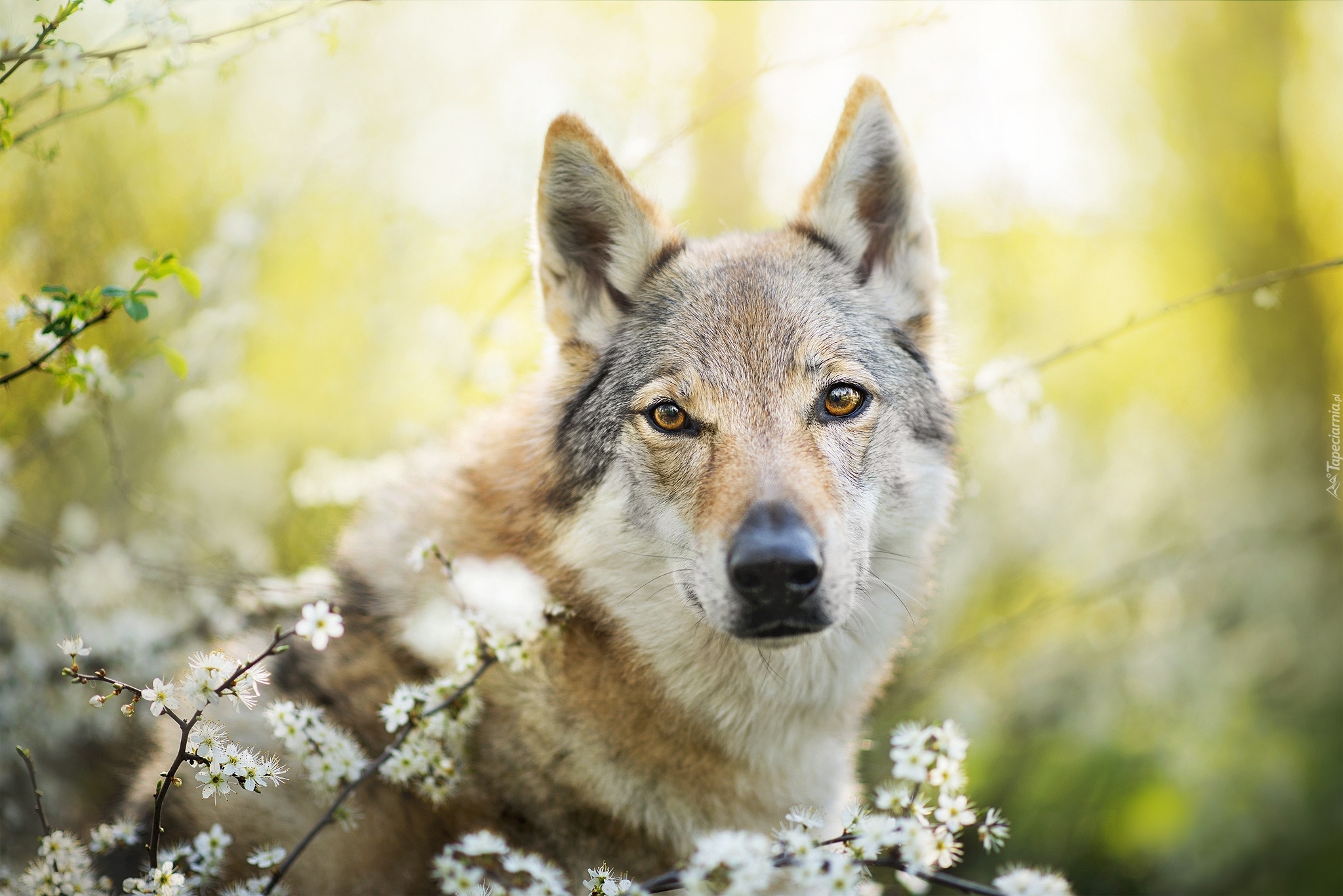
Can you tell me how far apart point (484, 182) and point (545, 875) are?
4734 mm

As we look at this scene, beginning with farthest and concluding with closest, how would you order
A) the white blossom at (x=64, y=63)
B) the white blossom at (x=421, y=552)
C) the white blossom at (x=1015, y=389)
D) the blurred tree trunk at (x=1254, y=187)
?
the blurred tree trunk at (x=1254, y=187)
the white blossom at (x=1015, y=389)
the white blossom at (x=421, y=552)
the white blossom at (x=64, y=63)

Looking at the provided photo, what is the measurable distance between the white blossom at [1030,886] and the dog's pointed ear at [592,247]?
2212mm

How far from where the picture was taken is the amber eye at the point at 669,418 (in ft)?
9.26

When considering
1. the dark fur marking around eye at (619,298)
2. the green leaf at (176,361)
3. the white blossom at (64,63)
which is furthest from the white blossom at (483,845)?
the white blossom at (64,63)

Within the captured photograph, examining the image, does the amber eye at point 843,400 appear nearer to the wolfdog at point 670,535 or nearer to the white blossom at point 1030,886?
the wolfdog at point 670,535

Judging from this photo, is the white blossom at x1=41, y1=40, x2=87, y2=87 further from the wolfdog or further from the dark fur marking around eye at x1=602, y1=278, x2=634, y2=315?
the dark fur marking around eye at x1=602, y1=278, x2=634, y2=315

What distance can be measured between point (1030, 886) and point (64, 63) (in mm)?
3064

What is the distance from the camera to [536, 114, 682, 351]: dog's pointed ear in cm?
309

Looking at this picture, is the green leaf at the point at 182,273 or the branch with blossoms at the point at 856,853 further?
the green leaf at the point at 182,273

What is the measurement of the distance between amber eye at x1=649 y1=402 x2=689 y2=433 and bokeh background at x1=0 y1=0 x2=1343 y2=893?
4.19 ft

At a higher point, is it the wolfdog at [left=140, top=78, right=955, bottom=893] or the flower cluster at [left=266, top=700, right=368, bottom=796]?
the wolfdog at [left=140, top=78, right=955, bottom=893]

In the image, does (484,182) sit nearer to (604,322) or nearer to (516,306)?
(516,306)

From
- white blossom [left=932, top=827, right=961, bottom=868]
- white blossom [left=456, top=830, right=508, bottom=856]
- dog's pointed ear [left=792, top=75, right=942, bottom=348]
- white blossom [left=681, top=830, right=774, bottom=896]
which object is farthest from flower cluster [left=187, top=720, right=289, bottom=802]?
dog's pointed ear [left=792, top=75, right=942, bottom=348]

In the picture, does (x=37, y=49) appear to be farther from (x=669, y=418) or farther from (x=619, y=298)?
(x=669, y=418)
